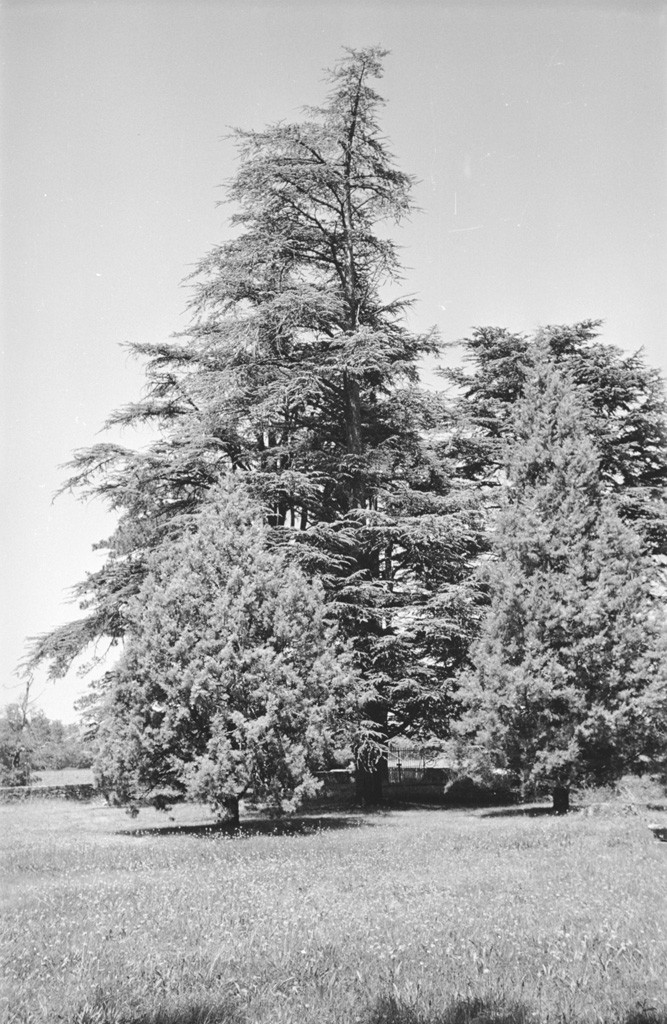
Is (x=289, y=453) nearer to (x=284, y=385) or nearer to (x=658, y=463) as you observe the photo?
(x=284, y=385)

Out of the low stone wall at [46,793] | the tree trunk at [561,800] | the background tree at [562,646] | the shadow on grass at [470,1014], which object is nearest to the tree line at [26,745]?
the low stone wall at [46,793]

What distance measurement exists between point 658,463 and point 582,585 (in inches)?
387

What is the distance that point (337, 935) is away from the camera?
247 inches

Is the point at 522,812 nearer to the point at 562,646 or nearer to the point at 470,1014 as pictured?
the point at 562,646

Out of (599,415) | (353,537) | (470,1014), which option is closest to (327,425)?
(353,537)

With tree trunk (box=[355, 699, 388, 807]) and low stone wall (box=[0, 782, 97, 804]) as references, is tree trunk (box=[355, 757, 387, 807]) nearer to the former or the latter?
tree trunk (box=[355, 699, 388, 807])

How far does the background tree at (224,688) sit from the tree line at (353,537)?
6 centimetres

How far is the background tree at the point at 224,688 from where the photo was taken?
47.1ft

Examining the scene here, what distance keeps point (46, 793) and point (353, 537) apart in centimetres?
1512

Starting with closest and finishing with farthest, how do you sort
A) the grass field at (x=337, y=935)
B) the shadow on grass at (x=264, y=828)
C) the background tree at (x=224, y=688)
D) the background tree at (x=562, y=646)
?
1. the grass field at (x=337, y=935)
2. the background tree at (x=224, y=688)
3. the shadow on grass at (x=264, y=828)
4. the background tree at (x=562, y=646)

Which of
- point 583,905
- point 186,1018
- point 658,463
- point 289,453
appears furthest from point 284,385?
point 186,1018

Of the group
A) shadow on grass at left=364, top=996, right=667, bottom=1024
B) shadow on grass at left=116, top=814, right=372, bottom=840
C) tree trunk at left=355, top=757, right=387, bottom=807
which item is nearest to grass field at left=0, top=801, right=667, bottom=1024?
shadow on grass at left=364, top=996, right=667, bottom=1024

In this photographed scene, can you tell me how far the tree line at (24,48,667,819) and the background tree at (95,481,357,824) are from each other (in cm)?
6

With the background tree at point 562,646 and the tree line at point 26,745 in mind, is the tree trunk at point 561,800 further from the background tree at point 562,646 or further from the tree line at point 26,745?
the tree line at point 26,745
